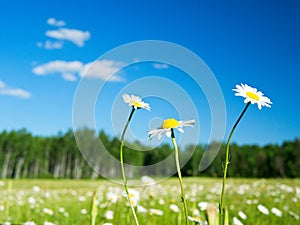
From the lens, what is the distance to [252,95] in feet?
3.38

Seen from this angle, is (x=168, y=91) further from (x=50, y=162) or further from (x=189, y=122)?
(x=50, y=162)

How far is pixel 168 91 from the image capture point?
70.4 inches

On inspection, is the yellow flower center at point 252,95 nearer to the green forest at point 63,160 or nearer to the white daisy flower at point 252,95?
the white daisy flower at point 252,95

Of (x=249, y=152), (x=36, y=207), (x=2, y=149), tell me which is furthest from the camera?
(x=249, y=152)

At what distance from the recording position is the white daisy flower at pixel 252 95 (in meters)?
1.00

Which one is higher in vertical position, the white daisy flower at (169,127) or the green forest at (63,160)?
the green forest at (63,160)

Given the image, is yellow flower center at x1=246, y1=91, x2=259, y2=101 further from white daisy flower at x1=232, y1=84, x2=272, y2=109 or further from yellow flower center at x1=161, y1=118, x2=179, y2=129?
yellow flower center at x1=161, y1=118, x2=179, y2=129

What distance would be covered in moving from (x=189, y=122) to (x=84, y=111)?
37.4 inches

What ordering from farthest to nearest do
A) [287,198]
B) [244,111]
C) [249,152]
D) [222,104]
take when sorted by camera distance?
[249,152]
[287,198]
[222,104]
[244,111]

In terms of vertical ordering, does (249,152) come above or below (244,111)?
above

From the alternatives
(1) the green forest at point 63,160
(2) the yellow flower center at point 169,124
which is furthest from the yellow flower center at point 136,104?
(1) the green forest at point 63,160

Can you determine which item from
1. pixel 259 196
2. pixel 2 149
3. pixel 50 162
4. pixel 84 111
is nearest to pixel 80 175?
pixel 50 162

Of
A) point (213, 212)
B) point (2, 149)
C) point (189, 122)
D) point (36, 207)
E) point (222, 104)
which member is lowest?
point (36, 207)

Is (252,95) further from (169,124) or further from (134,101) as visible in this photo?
(134,101)
